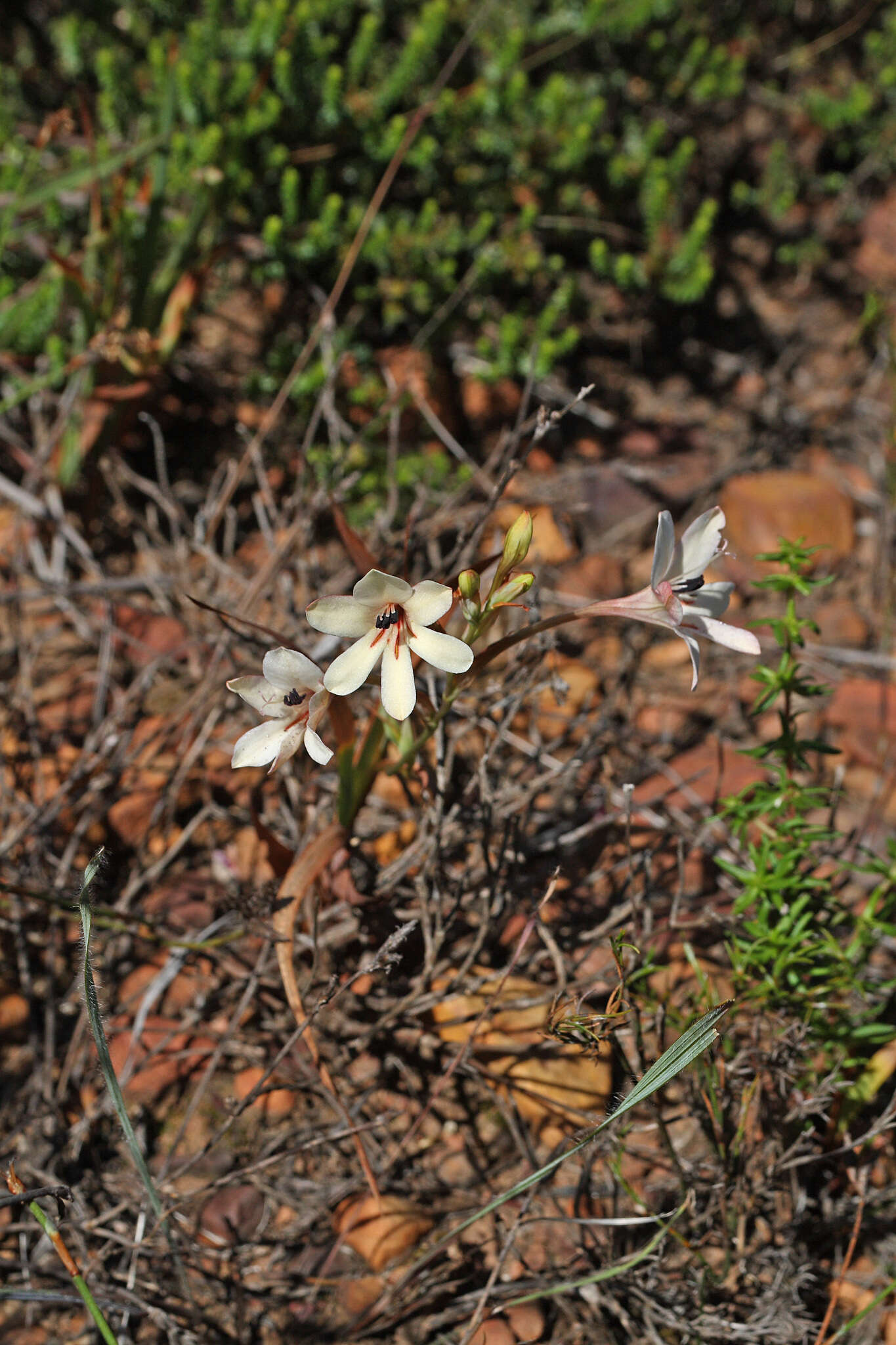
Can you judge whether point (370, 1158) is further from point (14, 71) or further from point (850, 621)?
point (14, 71)

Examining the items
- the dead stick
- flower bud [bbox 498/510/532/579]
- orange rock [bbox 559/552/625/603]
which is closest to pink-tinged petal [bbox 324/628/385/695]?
flower bud [bbox 498/510/532/579]

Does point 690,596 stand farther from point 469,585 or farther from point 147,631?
point 147,631

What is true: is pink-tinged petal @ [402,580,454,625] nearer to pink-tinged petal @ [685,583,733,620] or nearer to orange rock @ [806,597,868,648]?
pink-tinged petal @ [685,583,733,620]

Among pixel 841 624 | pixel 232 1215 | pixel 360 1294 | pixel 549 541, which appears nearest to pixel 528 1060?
pixel 360 1294

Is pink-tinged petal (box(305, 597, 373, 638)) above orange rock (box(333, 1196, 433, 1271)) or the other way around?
above

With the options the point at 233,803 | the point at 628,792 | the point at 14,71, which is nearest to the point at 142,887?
the point at 233,803

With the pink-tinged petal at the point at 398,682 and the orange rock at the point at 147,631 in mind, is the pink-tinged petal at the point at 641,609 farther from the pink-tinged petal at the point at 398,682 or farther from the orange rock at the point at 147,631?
the orange rock at the point at 147,631

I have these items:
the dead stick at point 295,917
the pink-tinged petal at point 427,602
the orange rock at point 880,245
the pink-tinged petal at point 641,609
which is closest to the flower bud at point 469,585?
the pink-tinged petal at point 427,602
